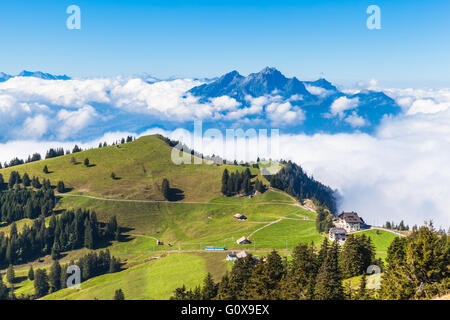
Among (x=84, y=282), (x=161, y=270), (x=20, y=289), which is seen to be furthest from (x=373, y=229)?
(x=20, y=289)

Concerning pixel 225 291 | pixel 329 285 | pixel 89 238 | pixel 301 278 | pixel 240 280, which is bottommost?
pixel 89 238

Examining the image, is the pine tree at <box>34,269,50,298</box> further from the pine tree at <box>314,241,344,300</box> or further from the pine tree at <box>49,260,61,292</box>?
the pine tree at <box>314,241,344,300</box>

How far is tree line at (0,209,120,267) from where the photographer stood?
159500 mm

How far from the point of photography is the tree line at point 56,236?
15950 centimetres

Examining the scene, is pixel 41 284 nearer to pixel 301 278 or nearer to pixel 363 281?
pixel 301 278

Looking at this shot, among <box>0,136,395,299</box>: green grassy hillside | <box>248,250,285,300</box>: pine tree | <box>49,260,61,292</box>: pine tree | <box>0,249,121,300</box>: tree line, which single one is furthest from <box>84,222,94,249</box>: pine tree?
<box>248,250,285,300</box>: pine tree

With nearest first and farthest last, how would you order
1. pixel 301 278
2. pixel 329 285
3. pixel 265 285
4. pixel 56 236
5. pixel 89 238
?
pixel 265 285
pixel 329 285
pixel 301 278
pixel 89 238
pixel 56 236

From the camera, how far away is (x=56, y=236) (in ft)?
560

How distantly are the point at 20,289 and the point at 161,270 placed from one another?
63.6 meters

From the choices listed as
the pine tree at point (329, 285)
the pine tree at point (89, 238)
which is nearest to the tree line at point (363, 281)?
the pine tree at point (329, 285)

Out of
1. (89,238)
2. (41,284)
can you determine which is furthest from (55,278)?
(89,238)
